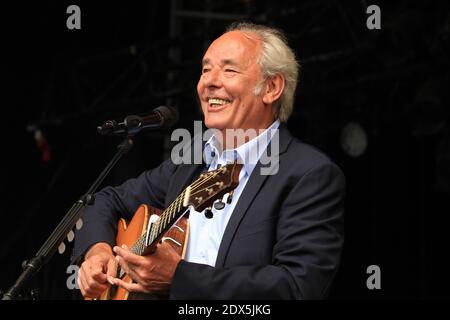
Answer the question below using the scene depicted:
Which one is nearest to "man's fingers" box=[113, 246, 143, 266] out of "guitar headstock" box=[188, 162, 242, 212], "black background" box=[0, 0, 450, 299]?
"guitar headstock" box=[188, 162, 242, 212]

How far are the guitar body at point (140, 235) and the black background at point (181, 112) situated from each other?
3.01m

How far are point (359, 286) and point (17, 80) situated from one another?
379cm

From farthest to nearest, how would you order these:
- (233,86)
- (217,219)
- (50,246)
Answer: 1. (233,86)
2. (217,219)
3. (50,246)

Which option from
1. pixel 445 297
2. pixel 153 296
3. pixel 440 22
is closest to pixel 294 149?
pixel 153 296

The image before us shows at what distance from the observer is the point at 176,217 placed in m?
2.45

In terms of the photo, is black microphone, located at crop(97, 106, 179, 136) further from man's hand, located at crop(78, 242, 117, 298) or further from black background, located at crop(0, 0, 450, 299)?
black background, located at crop(0, 0, 450, 299)

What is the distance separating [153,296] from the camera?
2.62 metres

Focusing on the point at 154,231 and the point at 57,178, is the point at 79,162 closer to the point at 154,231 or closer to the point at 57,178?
the point at 57,178

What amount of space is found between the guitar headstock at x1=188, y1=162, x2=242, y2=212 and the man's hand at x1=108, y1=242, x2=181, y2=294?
25cm

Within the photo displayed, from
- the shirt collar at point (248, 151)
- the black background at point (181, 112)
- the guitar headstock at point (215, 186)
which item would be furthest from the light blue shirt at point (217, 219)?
the black background at point (181, 112)

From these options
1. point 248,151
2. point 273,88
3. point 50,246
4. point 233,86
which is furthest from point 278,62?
point 50,246

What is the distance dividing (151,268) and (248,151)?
27.1 inches

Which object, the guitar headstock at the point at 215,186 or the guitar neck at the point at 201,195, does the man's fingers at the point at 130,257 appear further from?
the guitar headstock at the point at 215,186

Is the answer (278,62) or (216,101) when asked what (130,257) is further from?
(278,62)
